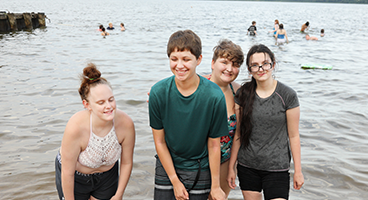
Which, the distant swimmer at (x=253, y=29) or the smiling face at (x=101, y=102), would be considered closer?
the smiling face at (x=101, y=102)

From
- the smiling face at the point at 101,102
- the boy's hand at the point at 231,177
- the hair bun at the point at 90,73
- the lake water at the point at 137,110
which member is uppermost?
the hair bun at the point at 90,73

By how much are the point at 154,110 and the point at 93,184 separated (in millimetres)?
994

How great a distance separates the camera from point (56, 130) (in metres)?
6.21

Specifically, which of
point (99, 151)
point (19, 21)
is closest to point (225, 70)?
point (99, 151)

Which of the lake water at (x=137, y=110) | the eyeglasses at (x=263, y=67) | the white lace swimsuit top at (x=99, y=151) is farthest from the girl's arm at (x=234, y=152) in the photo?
the lake water at (x=137, y=110)

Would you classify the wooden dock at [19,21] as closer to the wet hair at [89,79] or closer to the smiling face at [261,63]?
the wet hair at [89,79]

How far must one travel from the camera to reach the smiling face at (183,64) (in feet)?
7.98

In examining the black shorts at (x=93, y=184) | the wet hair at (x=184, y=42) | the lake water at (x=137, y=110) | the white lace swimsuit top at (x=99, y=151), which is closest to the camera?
the wet hair at (x=184, y=42)

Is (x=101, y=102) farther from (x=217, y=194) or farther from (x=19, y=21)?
(x=19, y=21)

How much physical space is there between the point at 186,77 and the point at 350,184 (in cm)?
379

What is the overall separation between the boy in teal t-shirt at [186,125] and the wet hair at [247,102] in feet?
1.31

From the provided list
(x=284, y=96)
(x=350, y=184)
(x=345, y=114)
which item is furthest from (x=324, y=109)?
(x=284, y=96)

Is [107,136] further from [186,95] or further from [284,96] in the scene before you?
[284,96]

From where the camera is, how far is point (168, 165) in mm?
2635
